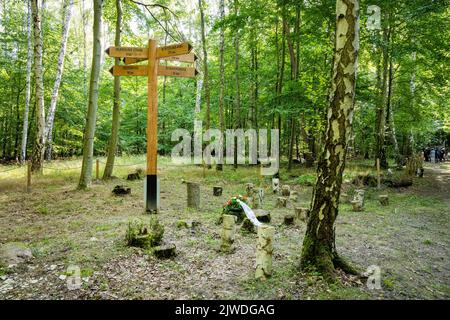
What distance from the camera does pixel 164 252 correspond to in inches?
189

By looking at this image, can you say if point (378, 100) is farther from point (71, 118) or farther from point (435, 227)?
point (71, 118)

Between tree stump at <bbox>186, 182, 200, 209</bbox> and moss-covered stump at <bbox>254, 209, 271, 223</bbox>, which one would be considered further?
tree stump at <bbox>186, 182, 200, 209</bbox>

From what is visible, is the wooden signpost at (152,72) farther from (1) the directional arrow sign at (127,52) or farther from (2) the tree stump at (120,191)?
(2) the tree stump at (120,191)

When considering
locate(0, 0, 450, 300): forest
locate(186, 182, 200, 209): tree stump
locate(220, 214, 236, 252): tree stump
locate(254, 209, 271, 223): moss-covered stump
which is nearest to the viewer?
locate(0, 0, 450, 300): forest

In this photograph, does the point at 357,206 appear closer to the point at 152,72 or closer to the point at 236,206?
the point at 236,206

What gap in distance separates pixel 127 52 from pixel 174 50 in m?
1.18

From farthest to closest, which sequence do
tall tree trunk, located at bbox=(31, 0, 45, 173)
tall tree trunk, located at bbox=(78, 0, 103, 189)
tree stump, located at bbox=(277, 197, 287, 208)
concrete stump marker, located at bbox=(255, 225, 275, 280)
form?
1. tall tree trunk, located at bbox=(31, 0, 45, 173)
2. tall tree trunk, located at bbox=(78, 0, 103, 189)
3. tree stump, located at bbox=(277, 197, 287, 208)
4. concrete stump marker, located at bbox=(255, 225, 275, 280)

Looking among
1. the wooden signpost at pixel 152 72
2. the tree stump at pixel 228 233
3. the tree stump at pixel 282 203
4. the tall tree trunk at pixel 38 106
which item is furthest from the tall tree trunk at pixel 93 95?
the tree stump at pixel 228 233

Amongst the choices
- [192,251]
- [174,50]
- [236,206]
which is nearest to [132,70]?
[174,50]

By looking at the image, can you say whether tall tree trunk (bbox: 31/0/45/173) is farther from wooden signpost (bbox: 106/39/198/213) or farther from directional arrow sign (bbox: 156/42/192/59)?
directional arrow sign (bbox: 156/42/192/59)

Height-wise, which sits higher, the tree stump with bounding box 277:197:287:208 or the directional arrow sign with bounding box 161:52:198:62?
the directional arrow sign with bounding box 161:52:198:62

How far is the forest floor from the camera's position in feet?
12.4


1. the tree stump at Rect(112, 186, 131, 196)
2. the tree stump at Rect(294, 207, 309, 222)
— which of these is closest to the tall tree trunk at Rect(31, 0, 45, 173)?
the tree stump at Rect(112, 186, 131, 196)

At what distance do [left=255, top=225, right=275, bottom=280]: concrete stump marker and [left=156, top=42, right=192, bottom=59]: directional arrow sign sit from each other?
479 cm
